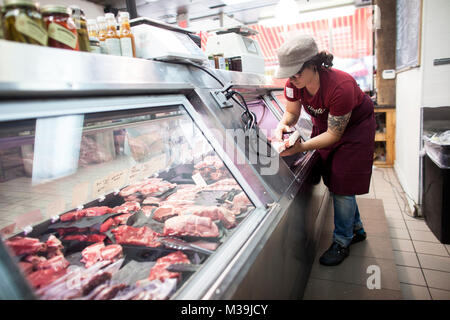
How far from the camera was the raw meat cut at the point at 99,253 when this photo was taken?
1.28 m

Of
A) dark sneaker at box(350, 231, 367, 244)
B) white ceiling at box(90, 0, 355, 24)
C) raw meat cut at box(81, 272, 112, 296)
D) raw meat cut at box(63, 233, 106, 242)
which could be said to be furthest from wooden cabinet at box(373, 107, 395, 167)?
raw meat cut at box(81, 272, 112, 296)

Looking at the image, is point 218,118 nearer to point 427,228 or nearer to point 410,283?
point 410,283

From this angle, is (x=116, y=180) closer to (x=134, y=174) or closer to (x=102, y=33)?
(x=134, y=174)

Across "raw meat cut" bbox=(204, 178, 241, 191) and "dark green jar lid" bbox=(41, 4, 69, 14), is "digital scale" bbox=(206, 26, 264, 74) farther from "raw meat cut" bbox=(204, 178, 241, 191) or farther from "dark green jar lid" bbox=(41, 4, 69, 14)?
"dark green jar lid" bbox=(41, 4, 69, 14)

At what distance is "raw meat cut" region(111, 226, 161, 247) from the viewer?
1.38 m

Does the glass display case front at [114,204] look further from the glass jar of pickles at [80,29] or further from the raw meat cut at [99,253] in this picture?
the glass jar of pickles at [80,29]

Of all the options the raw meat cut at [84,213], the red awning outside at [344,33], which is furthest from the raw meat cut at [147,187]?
the red awning outside at [344,33]

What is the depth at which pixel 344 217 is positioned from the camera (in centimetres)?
236

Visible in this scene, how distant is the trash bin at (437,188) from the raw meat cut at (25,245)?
3.14 meters

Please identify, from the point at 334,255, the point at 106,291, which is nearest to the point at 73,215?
the point at 106,291

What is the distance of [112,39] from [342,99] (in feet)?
4.59

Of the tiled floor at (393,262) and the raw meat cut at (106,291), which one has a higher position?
the raw meat cut at (106,291)

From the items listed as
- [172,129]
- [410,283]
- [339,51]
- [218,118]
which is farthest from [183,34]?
[339,51]

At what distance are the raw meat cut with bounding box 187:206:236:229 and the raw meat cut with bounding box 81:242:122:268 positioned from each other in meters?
0.45
